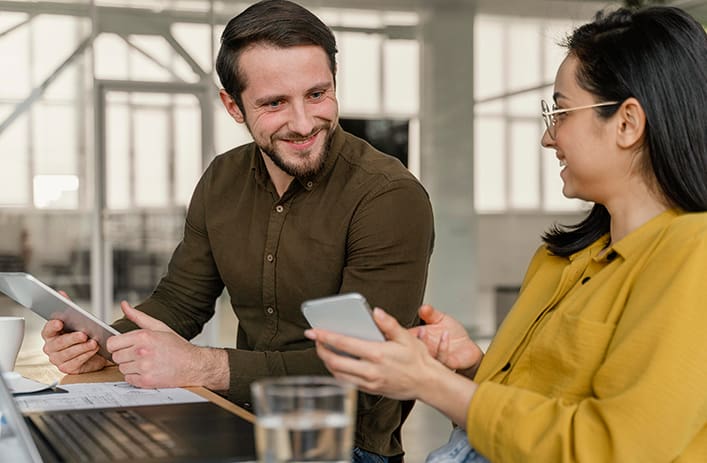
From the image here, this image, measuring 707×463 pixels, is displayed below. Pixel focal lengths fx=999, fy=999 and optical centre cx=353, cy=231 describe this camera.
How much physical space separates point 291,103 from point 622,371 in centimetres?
110

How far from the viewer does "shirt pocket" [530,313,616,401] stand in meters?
1.39

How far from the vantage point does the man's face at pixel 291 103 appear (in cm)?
214

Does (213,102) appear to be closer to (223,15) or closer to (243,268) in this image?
(223,15)

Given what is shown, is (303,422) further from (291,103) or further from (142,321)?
(291,103)

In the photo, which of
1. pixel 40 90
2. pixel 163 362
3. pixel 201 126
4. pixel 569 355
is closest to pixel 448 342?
pixel 569 355

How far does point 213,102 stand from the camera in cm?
714

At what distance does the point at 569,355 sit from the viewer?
142 centimetres

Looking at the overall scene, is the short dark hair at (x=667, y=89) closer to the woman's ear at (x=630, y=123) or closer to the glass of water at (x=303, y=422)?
the woman's ear at (x=630, y=123)

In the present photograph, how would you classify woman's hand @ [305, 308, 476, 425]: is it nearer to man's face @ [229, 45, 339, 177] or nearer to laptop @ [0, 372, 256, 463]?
laptop @ [0, 372, 256, 463]

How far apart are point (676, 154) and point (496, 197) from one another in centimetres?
635

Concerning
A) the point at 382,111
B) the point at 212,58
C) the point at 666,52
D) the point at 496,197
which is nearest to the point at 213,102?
the point at 212,58

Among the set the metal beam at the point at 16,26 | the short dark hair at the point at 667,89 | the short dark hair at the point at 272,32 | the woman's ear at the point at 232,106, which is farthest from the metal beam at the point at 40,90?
the short dark hair at the point at 667,89

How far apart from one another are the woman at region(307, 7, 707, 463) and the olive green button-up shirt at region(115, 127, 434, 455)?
450 mm

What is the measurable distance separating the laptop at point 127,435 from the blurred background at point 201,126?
520cm
